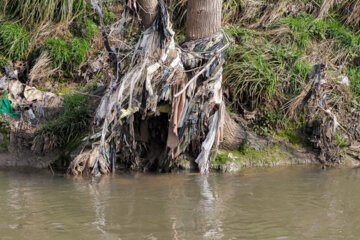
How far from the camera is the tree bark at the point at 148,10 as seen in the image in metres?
6.00

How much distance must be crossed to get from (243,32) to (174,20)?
1253 mm

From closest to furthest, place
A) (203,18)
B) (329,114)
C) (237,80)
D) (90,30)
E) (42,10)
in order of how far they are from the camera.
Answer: (203,18)
(329,114)
(237,80)
(42,10)
(90,30)

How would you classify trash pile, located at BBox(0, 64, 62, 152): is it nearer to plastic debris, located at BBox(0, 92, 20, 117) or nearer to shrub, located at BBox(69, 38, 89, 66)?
plastic debris, located at BBox(0, 92, 20, 117)

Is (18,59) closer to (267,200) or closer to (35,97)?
(35,97)

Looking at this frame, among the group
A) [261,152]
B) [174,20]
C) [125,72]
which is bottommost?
[261,152]

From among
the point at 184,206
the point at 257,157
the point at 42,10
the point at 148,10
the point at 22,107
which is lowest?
the point at 184,206

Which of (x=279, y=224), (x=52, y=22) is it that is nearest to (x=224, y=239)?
(x=279, y=224)

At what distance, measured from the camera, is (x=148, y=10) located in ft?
19.8

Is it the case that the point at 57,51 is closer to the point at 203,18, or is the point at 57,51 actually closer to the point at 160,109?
the point at 160,109

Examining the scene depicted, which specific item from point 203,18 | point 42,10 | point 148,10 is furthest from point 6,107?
point 203,18

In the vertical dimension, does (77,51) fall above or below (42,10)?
below

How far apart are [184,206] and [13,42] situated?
186 inches

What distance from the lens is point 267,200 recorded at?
187 inches

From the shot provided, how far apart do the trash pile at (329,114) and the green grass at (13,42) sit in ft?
14.4
